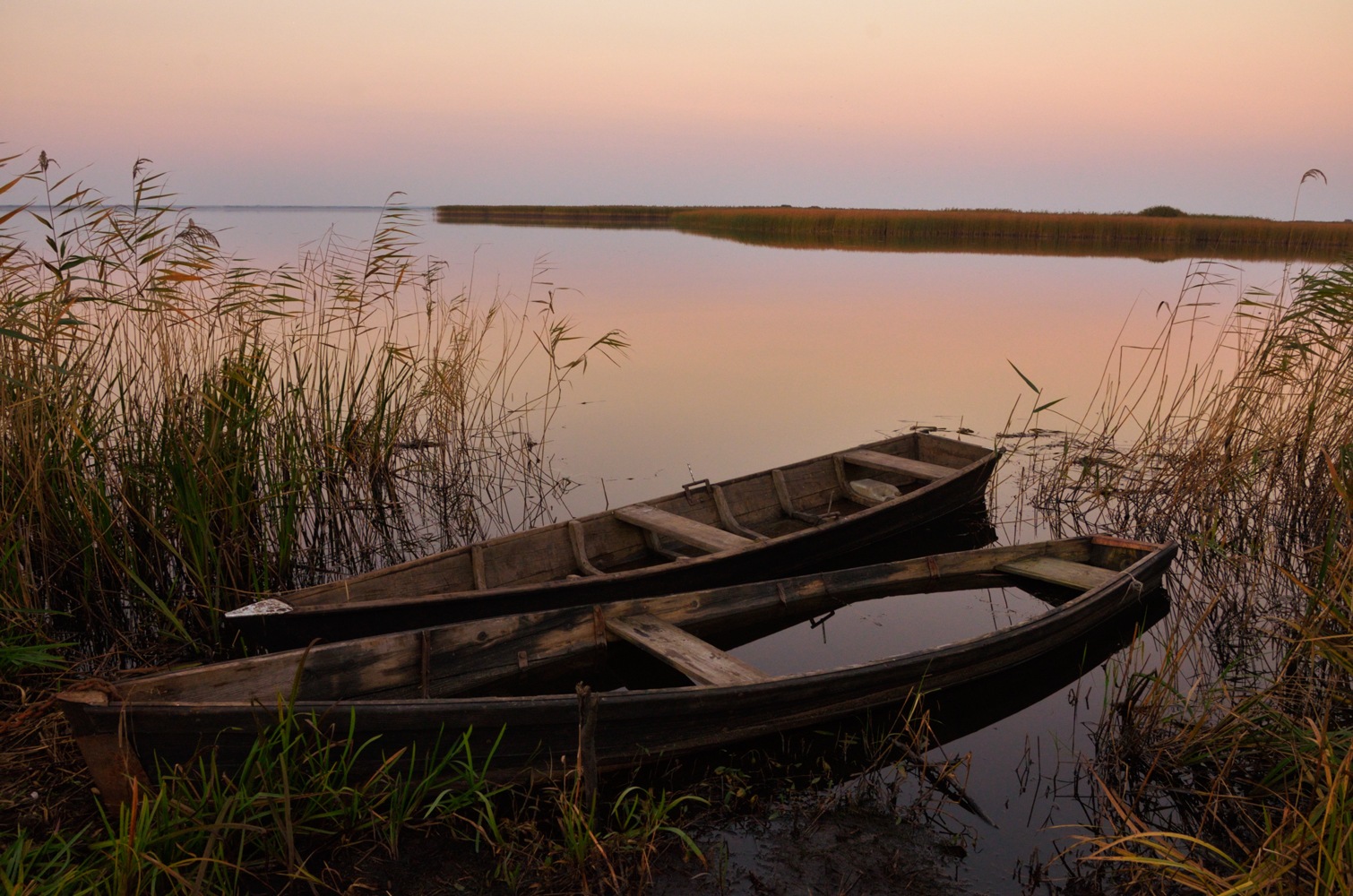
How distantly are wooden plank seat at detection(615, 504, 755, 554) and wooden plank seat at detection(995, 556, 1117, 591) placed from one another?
192 cm

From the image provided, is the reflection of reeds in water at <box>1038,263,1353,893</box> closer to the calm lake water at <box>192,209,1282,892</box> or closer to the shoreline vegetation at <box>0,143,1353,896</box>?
the shoreline vegetation at <box>0,143,1353,896</box>

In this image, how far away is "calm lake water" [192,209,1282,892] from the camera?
189 inches

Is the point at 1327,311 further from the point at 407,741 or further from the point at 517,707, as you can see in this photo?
the point at 407,741

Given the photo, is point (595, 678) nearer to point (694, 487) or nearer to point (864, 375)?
point (694, 487)

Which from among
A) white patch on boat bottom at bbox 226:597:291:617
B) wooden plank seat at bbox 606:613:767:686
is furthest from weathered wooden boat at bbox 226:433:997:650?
wooden plank seat at bbox 606:613:767:686

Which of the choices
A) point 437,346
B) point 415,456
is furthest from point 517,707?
point 415,456

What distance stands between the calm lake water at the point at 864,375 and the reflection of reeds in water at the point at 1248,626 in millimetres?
478

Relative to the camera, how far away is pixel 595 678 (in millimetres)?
4949

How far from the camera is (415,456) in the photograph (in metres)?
8.45

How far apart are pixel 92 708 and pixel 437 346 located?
4.90 metres

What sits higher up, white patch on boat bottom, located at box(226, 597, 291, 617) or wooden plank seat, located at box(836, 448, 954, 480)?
wooden plank seat, located at box(836, 448, 954, 480)

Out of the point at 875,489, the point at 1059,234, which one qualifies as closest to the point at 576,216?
the point at 1059,234

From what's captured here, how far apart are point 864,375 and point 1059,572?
8.07 m

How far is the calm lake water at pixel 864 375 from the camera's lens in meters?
4.79
